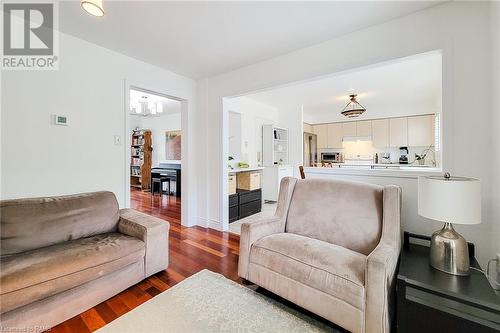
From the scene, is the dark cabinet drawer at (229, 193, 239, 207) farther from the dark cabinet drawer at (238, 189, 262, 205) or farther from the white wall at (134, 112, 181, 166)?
the white wall at (134, 112, 181, 166)

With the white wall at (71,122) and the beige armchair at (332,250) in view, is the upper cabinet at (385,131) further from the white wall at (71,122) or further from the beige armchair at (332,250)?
the white wall at (71,122)

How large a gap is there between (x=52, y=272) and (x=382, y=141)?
7.07 m

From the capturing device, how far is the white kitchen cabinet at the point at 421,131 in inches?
213

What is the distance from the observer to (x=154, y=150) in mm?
7422

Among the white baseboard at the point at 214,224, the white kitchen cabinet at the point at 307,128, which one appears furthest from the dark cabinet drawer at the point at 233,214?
the white kitchen cabinet at the point at 307,128

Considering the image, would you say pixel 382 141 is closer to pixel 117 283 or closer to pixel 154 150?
pixel 117 283

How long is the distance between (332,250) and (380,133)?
5.68m

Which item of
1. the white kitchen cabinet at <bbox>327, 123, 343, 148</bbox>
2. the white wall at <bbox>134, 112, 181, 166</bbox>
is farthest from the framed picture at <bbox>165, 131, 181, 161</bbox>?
the white kitchen cabinet at <bbox>327, 123, 343, 148</bbox>

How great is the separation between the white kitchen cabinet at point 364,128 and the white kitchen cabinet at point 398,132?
0.52 meters

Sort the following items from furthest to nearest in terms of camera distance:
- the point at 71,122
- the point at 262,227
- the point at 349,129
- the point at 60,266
Answer: the point at 349,129, the point at 71,122, the point at 262,227, the point at 60,266

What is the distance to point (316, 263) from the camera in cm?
152

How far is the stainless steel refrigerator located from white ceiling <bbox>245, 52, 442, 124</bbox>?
0.79 metres

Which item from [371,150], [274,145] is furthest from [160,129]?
[371,150]

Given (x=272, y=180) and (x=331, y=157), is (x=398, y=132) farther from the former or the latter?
(x=272, y=180)
